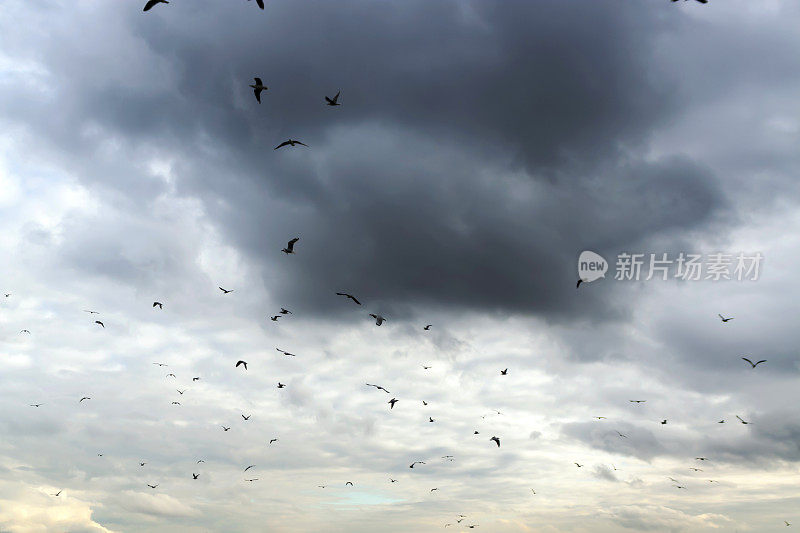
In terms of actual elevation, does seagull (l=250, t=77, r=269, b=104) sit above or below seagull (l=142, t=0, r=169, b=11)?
above

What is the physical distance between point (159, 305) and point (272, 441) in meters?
38.4

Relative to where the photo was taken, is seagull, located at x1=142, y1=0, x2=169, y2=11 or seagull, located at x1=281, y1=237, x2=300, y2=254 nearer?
seagull, located at x1=142, y1=0, x2=169, y2=11

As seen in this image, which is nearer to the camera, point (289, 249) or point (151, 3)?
point (151, 3)

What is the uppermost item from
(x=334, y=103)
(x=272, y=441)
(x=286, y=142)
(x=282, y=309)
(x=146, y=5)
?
(x=334, y=103)

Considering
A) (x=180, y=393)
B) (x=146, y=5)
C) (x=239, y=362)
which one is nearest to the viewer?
(x=146, y=5)

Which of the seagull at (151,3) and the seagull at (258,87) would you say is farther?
the seagull at (258,87)

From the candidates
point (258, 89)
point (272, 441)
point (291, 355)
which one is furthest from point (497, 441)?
point (258, 89)

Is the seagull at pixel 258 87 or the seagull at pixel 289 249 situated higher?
the seagull at pixel 258 87

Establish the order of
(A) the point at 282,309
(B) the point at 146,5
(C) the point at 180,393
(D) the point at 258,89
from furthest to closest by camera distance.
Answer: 1. (C) the point at 180,393
2. (A) the point at 282,309
3. (D) the point at 258,89
4. (B) the point at 146,5

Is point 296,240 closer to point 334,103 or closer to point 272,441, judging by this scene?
point 334,103

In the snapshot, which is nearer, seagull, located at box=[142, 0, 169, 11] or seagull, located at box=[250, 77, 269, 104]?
seagull, located at box=[142, 0, 169, 11]

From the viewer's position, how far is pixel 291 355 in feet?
262

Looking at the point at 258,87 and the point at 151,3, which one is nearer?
the point at 151,3

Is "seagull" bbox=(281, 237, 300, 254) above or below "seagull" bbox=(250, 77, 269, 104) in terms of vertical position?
below
